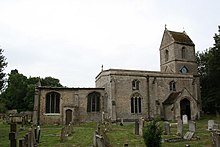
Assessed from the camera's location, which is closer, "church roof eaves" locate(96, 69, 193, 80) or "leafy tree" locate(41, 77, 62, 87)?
"church roof eaves" locate(96, 69, 193, 80)

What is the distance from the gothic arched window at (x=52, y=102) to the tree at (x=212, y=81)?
24.3 m

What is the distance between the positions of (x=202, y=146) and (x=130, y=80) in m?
Result: 21.8

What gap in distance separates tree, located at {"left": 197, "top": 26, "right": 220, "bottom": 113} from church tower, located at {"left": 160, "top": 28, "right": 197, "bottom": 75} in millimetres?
2891

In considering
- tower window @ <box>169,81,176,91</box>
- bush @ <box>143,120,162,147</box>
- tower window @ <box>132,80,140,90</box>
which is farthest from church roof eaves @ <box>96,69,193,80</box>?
bush @ <box>143,120,162,147</box>

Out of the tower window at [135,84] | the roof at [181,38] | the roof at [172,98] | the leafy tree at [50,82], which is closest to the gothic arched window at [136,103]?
the tower window at [135,84]

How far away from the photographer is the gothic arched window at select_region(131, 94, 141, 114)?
3475 cm

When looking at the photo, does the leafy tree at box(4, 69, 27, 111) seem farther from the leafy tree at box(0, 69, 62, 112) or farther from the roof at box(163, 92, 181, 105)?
the roof at box(163, 92, 181, 105)

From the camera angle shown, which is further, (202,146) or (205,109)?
(205,109)

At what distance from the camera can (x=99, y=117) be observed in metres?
33.8

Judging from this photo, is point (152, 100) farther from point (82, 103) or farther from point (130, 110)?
point (82, 103)

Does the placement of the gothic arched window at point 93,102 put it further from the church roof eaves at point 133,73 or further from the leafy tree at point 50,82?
the leafy tree at point 50,82

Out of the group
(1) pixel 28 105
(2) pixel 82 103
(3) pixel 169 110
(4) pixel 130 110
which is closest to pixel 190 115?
(3) pixel 169 110

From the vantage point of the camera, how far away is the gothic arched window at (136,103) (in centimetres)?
3475

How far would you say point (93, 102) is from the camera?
34281 mm
